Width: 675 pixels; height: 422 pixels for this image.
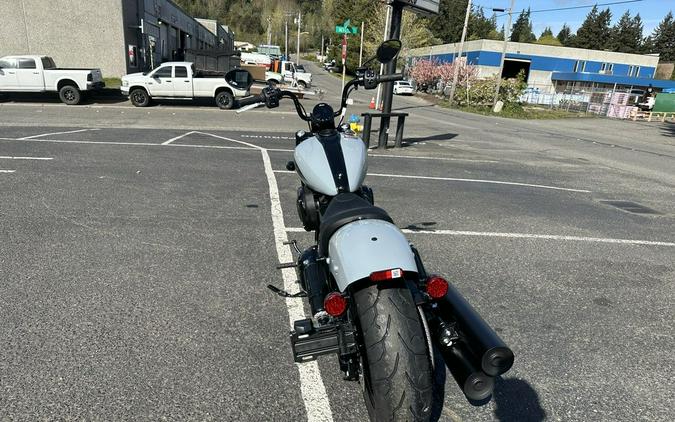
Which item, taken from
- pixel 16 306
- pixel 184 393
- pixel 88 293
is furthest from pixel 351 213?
pixel 16 306

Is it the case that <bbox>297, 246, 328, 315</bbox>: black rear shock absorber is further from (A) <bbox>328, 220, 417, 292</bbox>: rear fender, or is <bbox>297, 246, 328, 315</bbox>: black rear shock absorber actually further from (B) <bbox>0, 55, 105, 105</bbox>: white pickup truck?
(B) <bbox>0, 55, 105, 105</bbox>: white pickup truck

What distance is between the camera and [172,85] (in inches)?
750

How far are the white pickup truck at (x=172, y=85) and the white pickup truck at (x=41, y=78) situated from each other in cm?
158

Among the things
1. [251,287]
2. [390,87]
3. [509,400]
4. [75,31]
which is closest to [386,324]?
[509,400]

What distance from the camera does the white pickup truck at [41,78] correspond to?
17547 mm

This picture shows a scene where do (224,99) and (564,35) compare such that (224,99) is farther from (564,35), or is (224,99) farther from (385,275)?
(564,35)

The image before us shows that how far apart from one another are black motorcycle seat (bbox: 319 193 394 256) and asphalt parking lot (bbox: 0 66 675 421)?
894 millimetres

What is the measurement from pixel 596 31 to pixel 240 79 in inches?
5249

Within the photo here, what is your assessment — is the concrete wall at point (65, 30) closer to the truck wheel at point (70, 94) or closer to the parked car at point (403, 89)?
the truck wheel at point (70, 94)

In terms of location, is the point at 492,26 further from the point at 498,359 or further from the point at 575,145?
the point at 498,359

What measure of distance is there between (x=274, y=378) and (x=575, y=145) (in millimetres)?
16547

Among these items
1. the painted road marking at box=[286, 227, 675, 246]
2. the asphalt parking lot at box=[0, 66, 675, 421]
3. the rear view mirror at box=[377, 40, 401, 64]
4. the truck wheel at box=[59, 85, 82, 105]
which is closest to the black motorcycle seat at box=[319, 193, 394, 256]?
the asphalt parking lot at box=[0, 66, 675, 421]

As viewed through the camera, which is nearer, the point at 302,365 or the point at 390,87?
the point at 302,365

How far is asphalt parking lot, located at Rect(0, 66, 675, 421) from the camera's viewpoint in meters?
2.45
